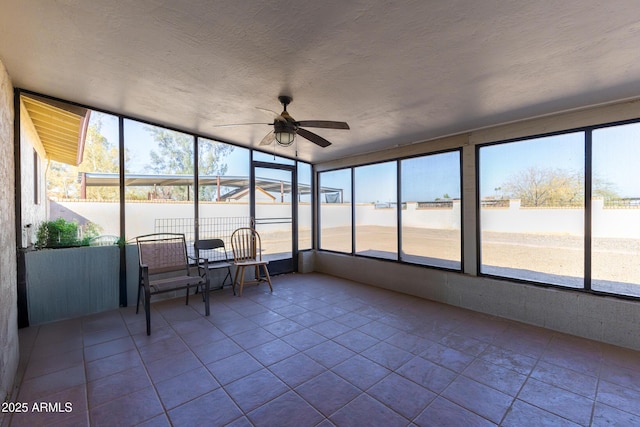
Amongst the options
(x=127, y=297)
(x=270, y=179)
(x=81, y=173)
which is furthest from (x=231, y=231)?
(x=81, y=173)

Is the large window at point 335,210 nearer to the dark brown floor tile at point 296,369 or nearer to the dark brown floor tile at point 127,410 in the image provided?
the dark brown floor tile at point 296,369

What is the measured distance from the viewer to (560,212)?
3070 mm

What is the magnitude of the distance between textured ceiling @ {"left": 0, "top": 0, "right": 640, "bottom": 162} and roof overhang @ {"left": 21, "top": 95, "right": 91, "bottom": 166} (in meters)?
0.19

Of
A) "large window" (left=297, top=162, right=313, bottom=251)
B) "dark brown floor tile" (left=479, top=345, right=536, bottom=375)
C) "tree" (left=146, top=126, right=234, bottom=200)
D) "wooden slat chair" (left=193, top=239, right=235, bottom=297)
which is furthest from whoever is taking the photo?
"large window" (left=297, top=162, right=313, bottom=251)

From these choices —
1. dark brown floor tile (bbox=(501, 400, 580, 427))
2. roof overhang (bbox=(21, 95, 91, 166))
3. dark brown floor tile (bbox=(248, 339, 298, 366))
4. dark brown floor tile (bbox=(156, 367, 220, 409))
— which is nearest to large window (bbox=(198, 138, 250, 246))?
roof overhang (bbox=(21, 95, 91, 166))

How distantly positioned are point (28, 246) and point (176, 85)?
2622 millimetres

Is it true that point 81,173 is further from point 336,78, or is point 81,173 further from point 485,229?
point 485,229

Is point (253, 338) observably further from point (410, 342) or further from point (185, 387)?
point (410, 342)

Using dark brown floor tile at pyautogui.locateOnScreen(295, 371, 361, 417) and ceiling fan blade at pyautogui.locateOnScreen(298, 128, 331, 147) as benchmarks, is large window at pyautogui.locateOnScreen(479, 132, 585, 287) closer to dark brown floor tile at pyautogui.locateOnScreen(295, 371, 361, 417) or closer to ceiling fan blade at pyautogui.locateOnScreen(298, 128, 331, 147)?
ceiling fan blade at pyautogui.locateOnScreen(298, 128, 331, 147)

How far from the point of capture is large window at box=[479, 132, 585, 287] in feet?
9.81

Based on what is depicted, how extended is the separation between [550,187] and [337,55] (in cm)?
285

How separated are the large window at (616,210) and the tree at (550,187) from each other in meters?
0.02

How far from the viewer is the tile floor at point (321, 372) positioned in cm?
177

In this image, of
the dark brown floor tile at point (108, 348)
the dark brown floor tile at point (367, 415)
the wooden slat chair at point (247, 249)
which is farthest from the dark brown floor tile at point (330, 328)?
the dark brown floor tile at point (108, 348)
